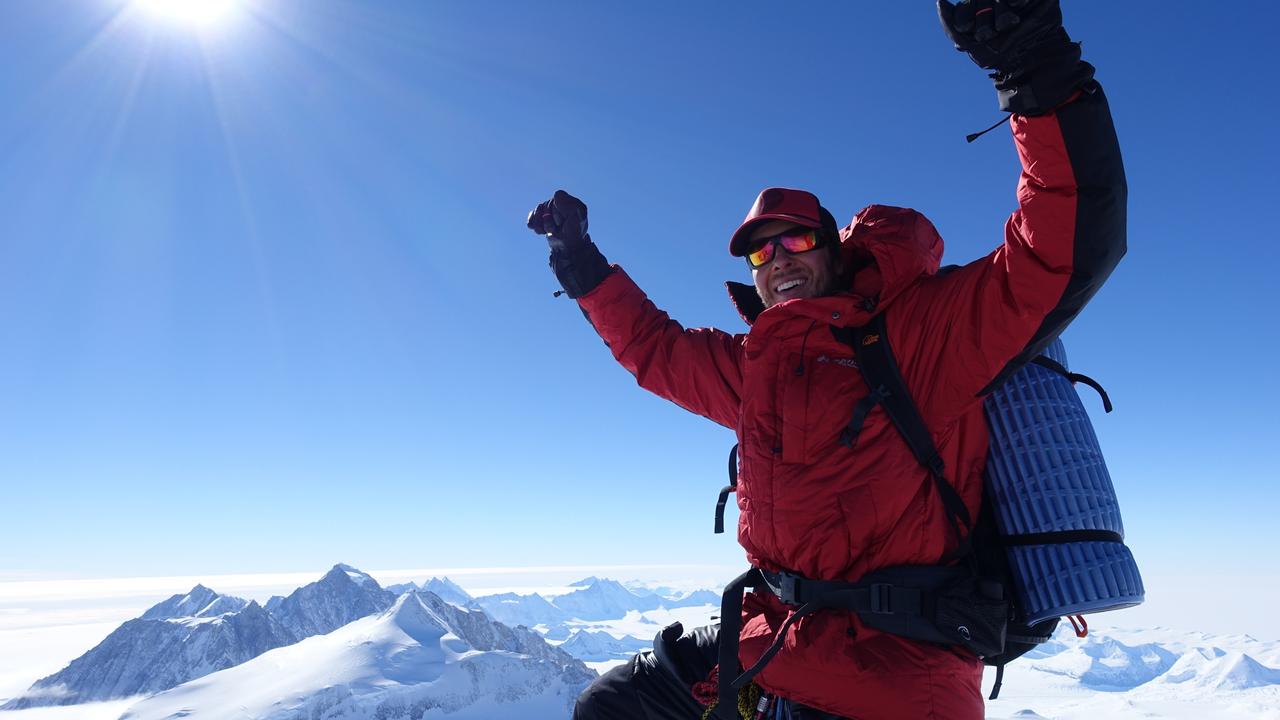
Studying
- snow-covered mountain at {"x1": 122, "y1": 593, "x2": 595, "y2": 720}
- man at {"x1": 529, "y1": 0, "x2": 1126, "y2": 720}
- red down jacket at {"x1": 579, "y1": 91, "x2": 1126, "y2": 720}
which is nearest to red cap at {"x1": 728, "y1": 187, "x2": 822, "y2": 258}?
man at {"x1": 529, "y1": 0, "x2": 1126, "y2": 720}

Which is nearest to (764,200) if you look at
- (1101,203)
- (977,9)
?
(977,9)

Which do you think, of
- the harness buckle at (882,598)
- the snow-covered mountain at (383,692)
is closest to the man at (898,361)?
the harness buckle at (882,598)

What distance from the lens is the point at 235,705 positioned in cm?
17638

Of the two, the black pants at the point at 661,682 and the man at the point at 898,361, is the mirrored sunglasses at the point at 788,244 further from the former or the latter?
the black pants at the point at 661,682

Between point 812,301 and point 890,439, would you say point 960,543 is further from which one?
point 812,301

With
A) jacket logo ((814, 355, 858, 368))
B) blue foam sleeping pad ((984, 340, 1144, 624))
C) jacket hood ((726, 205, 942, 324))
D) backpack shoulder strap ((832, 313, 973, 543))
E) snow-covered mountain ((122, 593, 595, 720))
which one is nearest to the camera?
blue foam sleeping pad ((984, 340, 1144, 624))

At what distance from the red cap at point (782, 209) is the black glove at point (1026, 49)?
1556mm

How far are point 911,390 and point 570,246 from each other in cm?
355

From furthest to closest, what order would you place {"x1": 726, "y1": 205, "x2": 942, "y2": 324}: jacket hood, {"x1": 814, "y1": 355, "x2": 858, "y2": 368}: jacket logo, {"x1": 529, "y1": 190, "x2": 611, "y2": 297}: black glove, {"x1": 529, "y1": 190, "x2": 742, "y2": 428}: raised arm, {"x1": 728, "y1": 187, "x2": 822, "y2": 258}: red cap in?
{"x1": 529, "y1": 190, "x2": 611, "y2": 297}: black glove < {"x1": 529, "y1": 190, "x2": 742, "y2": 428}: raised arm < {"x1": 728, "y1": 187, "x2": 822, "y2": 258}: red cap < {"x1": 814, "y1": 355, "x2": 858, "y2": 368}: jacket logo < {"x1": 726, "y1": 205, "x2": 942, "y2": 324}: jacket hood

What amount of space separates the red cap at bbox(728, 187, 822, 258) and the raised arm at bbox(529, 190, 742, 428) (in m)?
1.07

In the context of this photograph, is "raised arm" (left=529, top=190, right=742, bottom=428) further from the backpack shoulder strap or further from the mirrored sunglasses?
the backpack shoulder strap

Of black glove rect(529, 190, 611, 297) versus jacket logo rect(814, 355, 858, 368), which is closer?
jacket logo rect(814, 355, 858, 368)

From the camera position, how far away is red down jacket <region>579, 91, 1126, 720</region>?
3.34m

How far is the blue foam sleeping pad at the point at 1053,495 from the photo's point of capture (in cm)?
362
